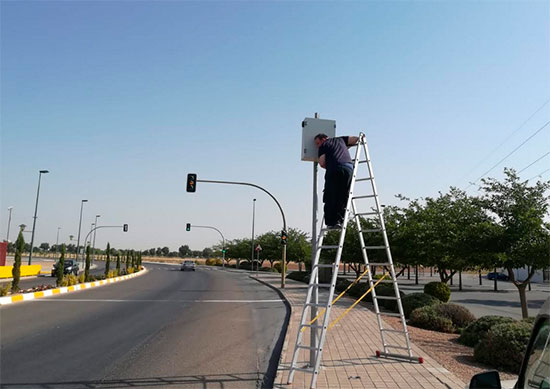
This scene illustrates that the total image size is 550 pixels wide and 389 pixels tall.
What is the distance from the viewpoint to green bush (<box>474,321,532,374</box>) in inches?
262

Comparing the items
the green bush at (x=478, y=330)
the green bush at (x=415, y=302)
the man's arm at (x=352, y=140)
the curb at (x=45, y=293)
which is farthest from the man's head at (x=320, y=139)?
the curb at (x=45, y=293)

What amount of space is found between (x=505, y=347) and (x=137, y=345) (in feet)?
22.0

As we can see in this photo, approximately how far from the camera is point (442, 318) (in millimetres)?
10656

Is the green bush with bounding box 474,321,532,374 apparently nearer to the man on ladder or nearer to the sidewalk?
the sidewalk

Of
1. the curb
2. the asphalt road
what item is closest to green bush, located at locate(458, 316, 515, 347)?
the asphalt road

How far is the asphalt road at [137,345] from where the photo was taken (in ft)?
20.1

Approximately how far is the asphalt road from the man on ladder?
256cm

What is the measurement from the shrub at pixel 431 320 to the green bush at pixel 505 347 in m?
3.29

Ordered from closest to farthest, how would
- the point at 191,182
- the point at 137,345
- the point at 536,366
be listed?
1. the point at 536,366
2. the point at 137,345
3. the point at 191,182

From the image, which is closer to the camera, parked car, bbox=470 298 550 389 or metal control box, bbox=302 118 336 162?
parked car, bbox=470 298 550 389

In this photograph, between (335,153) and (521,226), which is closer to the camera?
(335,153)

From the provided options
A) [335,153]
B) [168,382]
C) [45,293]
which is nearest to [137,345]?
[168,382]

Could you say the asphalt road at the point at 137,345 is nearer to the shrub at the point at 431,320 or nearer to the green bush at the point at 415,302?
the shrub at the point at 431,320

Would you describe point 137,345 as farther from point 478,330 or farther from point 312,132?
point 478,330
